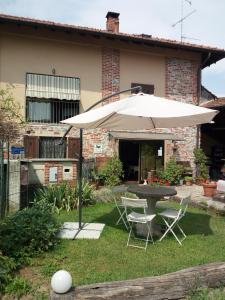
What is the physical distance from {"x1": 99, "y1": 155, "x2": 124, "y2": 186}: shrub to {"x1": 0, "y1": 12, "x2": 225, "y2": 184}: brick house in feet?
2.31

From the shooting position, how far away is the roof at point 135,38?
1360 cm

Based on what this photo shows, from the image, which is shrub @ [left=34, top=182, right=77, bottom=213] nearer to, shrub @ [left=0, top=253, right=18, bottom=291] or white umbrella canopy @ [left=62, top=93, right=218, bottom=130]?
white umbrella canopy @ [left=62, top=93, right=218, bottom=130]

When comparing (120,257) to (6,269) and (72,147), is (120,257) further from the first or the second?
(72,147)

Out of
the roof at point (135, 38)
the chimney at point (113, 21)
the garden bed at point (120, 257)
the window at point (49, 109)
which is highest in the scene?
the chimney at point (113, 21)

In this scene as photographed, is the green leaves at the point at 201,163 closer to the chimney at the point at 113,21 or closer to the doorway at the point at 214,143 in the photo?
the doorway at the point at 214,143

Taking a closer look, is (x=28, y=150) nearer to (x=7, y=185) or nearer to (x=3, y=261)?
(x=7, y=185)

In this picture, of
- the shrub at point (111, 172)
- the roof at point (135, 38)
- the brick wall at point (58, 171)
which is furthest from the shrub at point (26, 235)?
the roof at point (135, 38)

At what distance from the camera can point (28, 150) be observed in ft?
46.2

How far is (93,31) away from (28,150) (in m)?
5.90

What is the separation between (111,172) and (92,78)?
4.42 m

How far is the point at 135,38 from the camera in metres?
15.3

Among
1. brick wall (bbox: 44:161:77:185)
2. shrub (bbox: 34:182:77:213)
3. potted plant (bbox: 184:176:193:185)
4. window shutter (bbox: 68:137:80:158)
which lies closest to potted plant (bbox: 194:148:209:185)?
potted plant (bbox: 184:176:193:185)

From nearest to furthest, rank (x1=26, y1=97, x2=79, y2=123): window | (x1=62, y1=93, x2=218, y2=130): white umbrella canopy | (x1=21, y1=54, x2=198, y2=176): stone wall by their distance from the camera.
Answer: (x1=62, y1=93, x2=218, y2=130): white umbrella canopy < (x1=26, y1=97, x2=79, y2=123): window < (x1=21, y1=54, x2=198, y2=176): stone wall

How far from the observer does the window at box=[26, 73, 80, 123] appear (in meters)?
14.2
